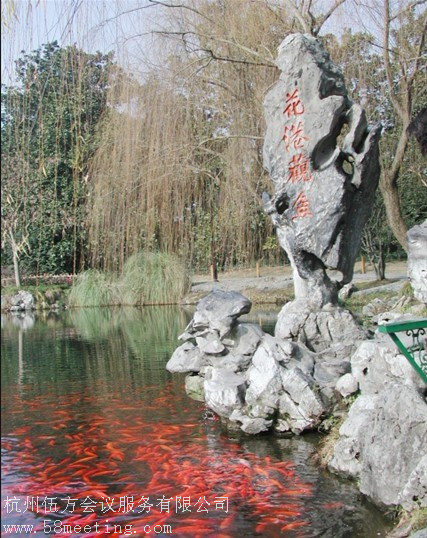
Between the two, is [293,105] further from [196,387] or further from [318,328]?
[196,387]

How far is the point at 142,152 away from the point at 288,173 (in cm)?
151

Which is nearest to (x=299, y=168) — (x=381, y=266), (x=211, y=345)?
(x=211, y=345)

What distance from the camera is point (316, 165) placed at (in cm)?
590

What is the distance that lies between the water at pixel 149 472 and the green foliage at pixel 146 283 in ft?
25.7

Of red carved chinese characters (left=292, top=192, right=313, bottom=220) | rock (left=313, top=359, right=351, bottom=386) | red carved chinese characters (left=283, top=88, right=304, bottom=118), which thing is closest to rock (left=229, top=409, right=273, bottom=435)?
rock (left=313, top=359, right=351, bottom=386)

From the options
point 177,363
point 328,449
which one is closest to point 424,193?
point 177,363

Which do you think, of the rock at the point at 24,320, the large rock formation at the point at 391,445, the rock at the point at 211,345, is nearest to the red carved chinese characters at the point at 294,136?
the rock at the point at 211,345

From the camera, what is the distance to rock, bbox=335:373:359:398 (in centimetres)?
448

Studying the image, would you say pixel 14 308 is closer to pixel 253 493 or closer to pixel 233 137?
pixel 233 137

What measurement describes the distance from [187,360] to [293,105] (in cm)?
233

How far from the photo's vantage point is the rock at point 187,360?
19.2 feet

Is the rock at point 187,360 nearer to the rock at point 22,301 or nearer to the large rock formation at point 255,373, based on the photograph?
the large rock formation at point 255,373

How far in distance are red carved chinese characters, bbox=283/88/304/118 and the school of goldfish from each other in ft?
8.53

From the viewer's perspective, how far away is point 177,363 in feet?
19.6
